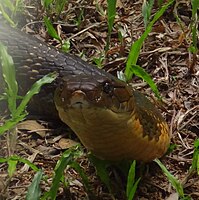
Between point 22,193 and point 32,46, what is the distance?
4.04 feet

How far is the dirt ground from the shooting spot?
3281 millimetres

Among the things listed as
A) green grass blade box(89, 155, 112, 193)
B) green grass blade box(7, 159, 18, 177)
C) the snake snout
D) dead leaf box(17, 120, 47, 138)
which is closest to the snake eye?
the snake snout

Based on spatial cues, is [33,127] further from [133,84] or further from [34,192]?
[34,192]

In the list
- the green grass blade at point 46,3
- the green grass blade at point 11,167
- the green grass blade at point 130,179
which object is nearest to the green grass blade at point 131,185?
the green grass blade at point 130,179

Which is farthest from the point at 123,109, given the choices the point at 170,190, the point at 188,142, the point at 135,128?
the point at 188,142

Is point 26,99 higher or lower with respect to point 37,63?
higher

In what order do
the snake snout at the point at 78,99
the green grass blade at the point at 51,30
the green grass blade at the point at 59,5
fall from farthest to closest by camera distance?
the green grass blade at the point at 59,5
the green grass blade at the point at 51,30
the snake snout at the point at 78,99

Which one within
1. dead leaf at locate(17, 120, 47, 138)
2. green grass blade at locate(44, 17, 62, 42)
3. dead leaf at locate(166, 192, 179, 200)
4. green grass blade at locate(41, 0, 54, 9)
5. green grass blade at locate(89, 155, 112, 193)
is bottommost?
dead leaf at locate(166, 192, 179, 200)

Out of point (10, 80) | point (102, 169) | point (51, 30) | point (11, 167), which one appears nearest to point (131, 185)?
point (102, 169)

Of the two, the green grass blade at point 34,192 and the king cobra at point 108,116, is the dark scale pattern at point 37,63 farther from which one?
the green grass blade at point 34,192

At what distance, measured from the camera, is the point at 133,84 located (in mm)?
4055

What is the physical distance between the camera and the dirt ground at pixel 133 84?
3281 millimetres

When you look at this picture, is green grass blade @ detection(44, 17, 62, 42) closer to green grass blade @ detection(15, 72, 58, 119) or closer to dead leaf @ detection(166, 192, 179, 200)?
green grass blade @ detection(15, 72, 58, 119)

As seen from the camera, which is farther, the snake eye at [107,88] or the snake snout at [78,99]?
the snake eye at [107,88]
